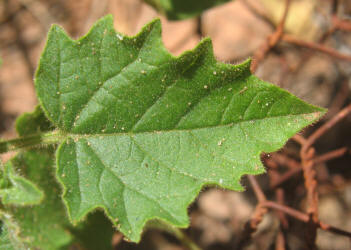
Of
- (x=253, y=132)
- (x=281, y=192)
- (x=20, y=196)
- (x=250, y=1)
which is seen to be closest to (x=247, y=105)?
(x=253, y=132)

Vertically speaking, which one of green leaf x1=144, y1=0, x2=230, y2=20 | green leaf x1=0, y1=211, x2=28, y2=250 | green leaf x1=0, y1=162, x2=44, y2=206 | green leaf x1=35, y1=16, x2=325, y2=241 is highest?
green leaf x1=144, y1=0, x2=230, y2=20

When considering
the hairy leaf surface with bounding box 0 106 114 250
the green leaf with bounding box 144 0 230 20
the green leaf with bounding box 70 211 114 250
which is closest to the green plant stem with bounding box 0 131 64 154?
the hairy leaf surface with bounding box 0 106 114 250

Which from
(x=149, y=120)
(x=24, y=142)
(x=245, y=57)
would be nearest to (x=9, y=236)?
(x=24, y=142)

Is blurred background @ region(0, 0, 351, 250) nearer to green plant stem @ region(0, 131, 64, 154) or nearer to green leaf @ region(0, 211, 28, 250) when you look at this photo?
green leaf @ region(0, 211, 28, 250)

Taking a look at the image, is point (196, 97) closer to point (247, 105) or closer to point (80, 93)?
point (247, 105)

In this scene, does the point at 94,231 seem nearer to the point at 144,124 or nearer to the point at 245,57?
the point at 144,124

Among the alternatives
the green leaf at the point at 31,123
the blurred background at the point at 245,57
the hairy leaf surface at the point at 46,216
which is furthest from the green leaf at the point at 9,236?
the blurred background at the point at 245,57
